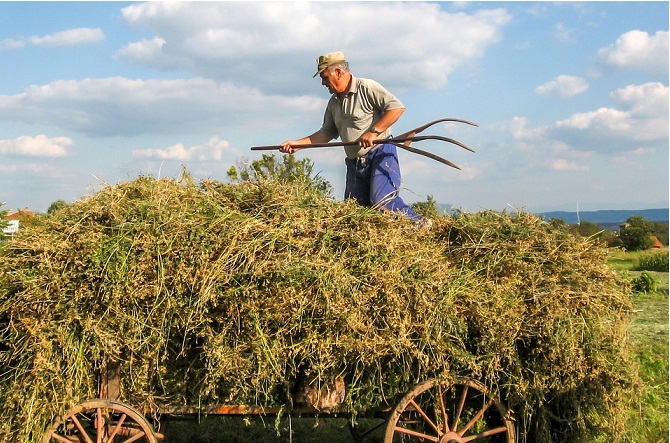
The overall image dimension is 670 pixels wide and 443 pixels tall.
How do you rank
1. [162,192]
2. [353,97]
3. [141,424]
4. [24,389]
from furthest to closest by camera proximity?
[353,97] → [162,192] → [141,424] → [24,389]

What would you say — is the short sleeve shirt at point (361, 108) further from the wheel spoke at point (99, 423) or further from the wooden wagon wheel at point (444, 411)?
the wheel spoke at point (99, 423)

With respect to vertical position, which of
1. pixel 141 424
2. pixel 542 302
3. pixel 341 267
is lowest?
pixel 141 424

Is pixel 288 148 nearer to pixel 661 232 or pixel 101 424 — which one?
pixel 101 424

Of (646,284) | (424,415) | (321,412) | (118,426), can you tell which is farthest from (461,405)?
(646,284)

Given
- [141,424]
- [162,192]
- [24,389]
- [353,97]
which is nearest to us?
[24,389]

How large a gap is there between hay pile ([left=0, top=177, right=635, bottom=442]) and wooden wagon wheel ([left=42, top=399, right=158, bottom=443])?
79 mm

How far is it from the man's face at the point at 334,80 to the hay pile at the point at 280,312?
5.35ft

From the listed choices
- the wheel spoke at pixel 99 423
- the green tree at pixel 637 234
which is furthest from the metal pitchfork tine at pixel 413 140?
the green tree at pixel 637 234

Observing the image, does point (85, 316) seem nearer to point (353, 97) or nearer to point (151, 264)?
point (151, 264)

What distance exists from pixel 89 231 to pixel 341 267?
1352 millimetres

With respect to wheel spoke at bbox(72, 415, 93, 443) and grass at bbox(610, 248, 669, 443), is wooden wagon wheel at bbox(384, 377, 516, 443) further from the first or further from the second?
wheel spoke at bbox(72, 415, 93, 443)

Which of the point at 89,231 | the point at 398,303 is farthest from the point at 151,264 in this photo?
the point at 398,303

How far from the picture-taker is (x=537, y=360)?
3623 mm

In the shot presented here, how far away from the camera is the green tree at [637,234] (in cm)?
1798
